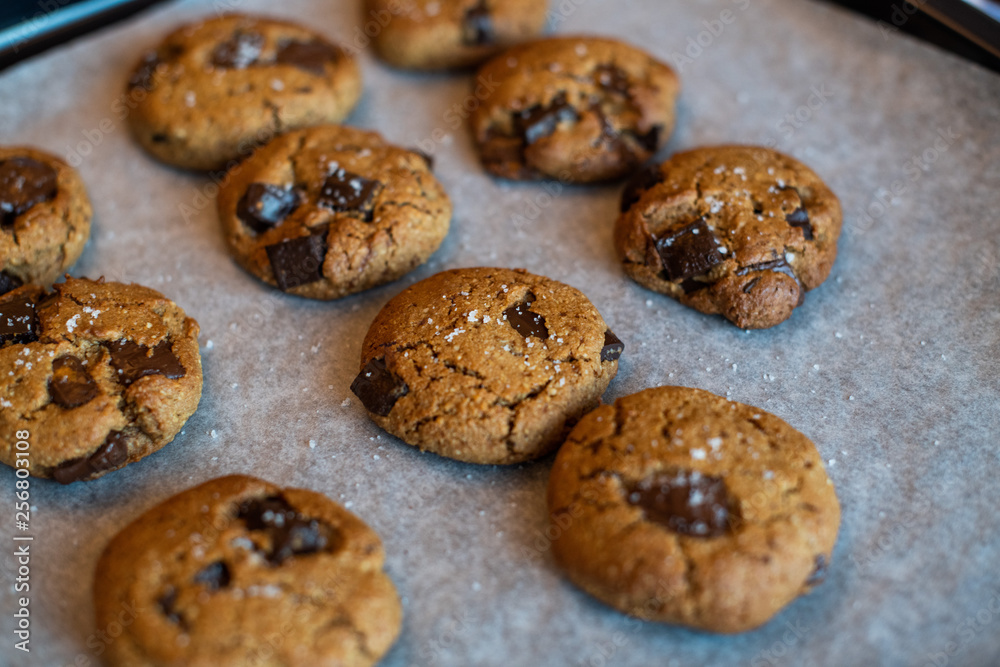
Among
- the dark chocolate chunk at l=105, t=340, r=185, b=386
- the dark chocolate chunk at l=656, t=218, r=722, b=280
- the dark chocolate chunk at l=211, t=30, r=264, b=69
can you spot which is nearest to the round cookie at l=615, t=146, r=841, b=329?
the dark chocolate chunk at l=656, t=218, r=722, b=280

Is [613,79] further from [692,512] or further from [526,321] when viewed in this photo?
[692,512]

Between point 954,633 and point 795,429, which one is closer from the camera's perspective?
point 954,633

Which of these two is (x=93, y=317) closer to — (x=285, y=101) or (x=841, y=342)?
(x=285, y=101)

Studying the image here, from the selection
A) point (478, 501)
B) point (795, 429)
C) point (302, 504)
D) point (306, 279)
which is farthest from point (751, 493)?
point (306, 279)

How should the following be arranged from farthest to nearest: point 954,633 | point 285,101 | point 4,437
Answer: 1. point 285,101
2. point 4,437
3. point 954,633

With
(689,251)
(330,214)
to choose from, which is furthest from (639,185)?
(330,214)

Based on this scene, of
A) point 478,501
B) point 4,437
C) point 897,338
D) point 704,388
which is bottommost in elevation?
point 4,437

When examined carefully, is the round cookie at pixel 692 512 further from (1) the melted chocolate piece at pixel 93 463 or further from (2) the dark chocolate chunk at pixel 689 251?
(1) the melted chocolate piece at pixel 93 463
